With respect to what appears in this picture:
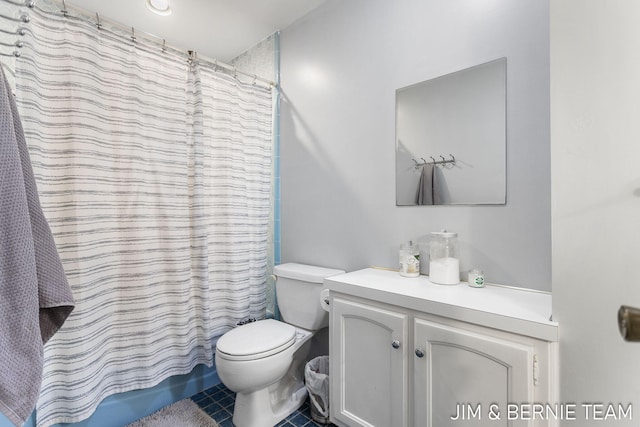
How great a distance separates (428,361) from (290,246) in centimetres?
124

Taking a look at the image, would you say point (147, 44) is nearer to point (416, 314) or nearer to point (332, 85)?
point (332, 85)

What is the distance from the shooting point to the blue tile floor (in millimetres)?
1555

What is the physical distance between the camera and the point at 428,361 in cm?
107

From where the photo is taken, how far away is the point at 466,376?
3.21 feet

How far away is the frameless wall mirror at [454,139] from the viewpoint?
4.06ft

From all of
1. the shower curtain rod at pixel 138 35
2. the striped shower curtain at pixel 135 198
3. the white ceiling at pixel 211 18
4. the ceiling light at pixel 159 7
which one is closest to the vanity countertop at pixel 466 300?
the striped shower curtain at pixel 135 198

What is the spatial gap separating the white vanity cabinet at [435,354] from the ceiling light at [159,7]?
1992 mm

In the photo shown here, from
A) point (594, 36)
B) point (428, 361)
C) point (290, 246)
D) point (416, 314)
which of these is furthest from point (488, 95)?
point (290, 246)

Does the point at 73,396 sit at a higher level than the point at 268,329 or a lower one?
lower

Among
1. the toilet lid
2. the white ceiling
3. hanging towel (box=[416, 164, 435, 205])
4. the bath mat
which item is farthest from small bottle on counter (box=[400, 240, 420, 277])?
the white ceiling

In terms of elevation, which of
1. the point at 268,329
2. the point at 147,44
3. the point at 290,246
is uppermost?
the point at 147,44

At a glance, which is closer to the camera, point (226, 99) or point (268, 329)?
point (268, 329)

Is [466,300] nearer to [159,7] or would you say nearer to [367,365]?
[367,365]

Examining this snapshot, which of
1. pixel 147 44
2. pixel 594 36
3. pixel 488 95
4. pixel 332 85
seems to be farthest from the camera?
pixel 332 85
